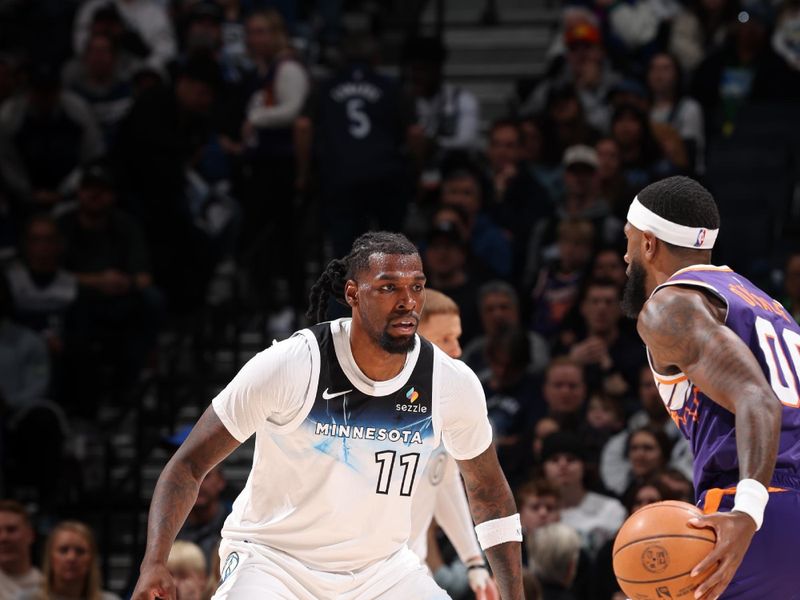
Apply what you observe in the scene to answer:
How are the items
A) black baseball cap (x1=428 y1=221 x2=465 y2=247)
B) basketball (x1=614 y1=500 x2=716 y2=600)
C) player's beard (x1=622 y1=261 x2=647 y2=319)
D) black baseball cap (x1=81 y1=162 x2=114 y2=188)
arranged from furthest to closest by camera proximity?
black baseball cap (x1=81 y1=162 x2=114 y2=188)
black baseball cap (x1=428 y1=221 x2=465 y2=247)
player's beard (x1=622 y1=261 x2=647 y2=319)
basketball (x1=614 y1=500 x2=716 y2=600)

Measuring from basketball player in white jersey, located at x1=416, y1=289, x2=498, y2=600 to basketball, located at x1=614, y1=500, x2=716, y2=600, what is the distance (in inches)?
80.9

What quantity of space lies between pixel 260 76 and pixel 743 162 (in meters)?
4.03

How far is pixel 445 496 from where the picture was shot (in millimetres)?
7023

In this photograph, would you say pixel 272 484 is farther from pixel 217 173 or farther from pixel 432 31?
pixel 432 31

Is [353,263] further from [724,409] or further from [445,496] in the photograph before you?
[445,496]

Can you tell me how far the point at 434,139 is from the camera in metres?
12.3

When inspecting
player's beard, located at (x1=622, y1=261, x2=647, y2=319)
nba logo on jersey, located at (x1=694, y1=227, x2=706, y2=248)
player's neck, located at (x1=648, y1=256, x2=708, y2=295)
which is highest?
nba logo on jersey, located at (x1=694, y1=227, x2=706, y2=248)

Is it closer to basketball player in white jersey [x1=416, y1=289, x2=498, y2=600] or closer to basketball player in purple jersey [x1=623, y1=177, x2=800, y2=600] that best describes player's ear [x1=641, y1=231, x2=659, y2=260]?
basketball player in purple jersey [x1=623, y1=177, x2=800, y2=600]

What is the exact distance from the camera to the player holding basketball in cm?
677

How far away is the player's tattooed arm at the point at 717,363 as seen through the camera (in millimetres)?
4379

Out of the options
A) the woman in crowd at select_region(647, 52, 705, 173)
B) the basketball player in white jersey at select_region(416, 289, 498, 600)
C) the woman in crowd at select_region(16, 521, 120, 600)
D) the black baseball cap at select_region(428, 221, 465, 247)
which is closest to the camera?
the basketball player in white jersey at select_region(416, 289, 498, 600)

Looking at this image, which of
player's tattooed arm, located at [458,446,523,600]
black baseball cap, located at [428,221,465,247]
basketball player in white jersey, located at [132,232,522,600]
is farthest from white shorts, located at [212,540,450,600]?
black baseball cap, located at [428,221,465,247]

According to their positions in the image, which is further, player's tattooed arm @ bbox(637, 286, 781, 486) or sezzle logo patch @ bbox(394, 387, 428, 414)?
sezzle logo patch @ bbox(394, 387, 428, 414)

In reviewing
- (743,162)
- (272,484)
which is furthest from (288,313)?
(272,484)
